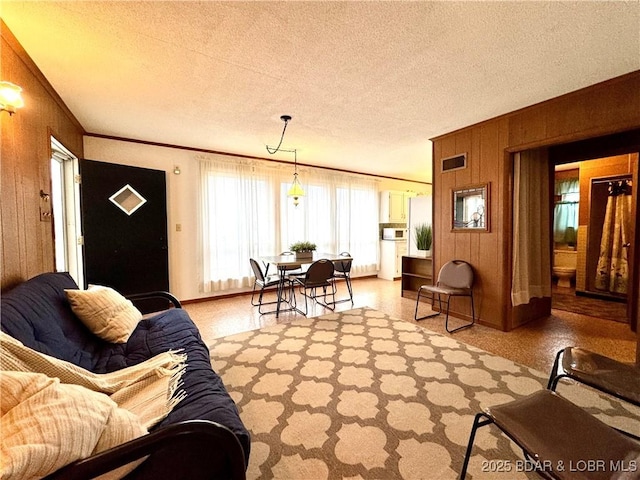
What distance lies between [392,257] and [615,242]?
11.2 ft

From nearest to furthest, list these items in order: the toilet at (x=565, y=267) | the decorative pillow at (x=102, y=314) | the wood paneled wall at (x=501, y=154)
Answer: the decorative pillow at (x=102, y=314) < the wood paneled wall at (x=501, y=154) < the toilet at (x=565, y=267)

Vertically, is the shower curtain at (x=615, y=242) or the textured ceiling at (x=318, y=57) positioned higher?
the textured ceiling at (x=318, y=57)

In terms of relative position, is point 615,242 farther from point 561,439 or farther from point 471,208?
point 561,439

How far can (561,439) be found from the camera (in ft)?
3.42

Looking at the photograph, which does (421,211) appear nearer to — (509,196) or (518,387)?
(509,196)

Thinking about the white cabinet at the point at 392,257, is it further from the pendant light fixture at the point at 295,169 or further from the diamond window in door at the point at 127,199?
the diamond window in door at the point at 127,199

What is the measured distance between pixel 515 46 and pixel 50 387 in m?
2.85

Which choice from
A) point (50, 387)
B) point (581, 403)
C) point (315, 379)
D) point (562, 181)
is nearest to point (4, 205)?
point (50, 387)

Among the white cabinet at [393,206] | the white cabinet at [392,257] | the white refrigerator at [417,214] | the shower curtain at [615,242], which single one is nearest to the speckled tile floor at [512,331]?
the white refrigerator at [417,214]

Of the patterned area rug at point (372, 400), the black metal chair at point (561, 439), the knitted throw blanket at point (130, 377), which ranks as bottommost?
the patterned area rug at point (372, 400)

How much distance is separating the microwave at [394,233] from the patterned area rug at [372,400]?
327cm

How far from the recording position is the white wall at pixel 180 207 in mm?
4027

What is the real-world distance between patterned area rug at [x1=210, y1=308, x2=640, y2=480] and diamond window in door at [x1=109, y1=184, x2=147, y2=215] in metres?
2.17

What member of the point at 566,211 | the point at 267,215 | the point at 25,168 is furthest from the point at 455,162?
the point at 25,168
